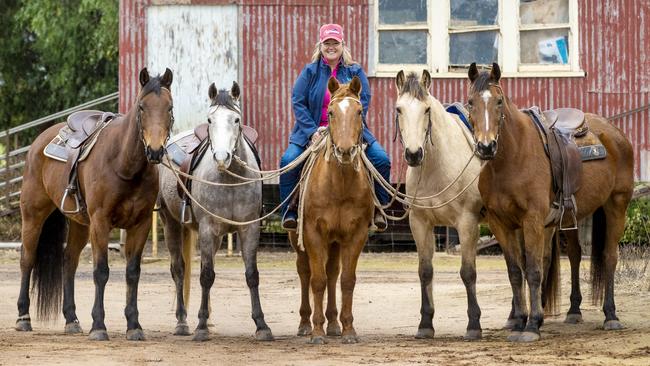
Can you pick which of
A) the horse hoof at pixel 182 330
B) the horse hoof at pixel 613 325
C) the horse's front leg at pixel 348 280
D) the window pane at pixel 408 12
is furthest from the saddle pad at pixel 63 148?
the window pane at pixel 408 12

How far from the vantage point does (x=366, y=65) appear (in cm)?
2189

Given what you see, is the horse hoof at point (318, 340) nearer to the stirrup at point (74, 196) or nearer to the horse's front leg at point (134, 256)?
the horse's front leg at point (134, 256)

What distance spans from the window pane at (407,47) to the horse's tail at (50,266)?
959 cm

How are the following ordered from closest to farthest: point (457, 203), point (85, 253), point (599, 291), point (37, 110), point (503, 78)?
point (457, 203)
point (599, 291)
point (503, 78)
point (85, 253)
point (37, 110)

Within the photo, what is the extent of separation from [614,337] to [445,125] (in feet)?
8.28

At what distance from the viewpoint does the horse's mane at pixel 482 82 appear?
1119cm

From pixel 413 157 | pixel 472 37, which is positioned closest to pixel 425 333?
pixel 413 157

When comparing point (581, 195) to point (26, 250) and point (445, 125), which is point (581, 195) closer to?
point (445, 125)

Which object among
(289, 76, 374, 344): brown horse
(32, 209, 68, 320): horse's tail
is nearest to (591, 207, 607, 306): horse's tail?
Answer: (289, 76, 374, 344): brown horse

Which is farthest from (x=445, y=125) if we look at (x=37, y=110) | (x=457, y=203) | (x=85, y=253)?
(x=37, y=110)

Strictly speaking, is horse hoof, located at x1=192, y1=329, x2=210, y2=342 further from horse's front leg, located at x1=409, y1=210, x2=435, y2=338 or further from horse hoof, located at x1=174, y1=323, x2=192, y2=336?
horse's front leg, located at x1=409, y1=210, x2=435, y2=338

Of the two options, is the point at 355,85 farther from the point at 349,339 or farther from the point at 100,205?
the point at 100,205

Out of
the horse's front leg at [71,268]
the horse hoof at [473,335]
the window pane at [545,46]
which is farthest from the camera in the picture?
the window pane at [545,46]

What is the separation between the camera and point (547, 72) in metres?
22.0
